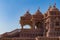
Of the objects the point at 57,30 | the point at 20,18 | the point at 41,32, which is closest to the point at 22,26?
the point at 20,18

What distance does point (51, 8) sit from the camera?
54375mm

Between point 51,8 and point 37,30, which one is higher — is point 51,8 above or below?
above

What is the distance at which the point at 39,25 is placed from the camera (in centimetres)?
5791

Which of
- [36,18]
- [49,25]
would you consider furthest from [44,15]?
[49,25]

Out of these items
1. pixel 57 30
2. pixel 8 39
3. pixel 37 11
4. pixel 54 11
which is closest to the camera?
pixel 8 39

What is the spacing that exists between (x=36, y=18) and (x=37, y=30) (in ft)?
12.9

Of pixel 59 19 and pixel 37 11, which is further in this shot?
pixel 37 11

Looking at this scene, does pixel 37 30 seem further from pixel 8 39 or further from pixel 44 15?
pixel 8 39

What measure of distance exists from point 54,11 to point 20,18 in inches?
310

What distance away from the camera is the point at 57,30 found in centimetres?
4925

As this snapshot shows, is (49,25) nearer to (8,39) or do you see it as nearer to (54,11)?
(54,11)

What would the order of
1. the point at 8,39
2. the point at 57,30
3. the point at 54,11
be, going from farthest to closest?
the point at 54,11, the point at 57,30, the point at 8,39

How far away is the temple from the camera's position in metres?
48.8

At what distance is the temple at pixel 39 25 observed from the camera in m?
48.8
